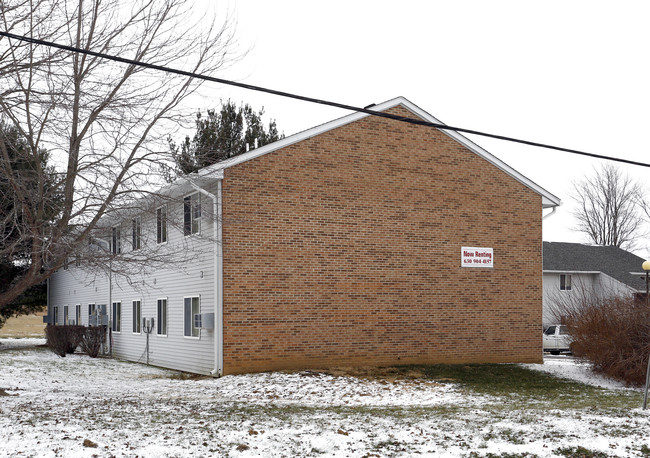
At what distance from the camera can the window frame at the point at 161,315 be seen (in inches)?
910

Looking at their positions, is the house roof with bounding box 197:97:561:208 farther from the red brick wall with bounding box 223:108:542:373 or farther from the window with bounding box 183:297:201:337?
the window with bounding box 183:297:201:337

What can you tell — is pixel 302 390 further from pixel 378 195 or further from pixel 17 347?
pixel 17 347

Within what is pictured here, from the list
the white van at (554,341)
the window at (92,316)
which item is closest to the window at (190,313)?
the window at (92,316)

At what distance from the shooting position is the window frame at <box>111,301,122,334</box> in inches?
1078

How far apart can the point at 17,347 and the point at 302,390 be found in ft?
71.1

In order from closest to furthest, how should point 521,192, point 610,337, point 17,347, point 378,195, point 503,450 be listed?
point 503,450 → point 610,337 → point 378,195 → point 521,192 → point 17,347

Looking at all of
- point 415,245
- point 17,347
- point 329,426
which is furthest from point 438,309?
point 17,347

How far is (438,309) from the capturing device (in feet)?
70.8

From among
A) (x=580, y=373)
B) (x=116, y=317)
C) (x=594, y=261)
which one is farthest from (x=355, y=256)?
(x=594, y=261)

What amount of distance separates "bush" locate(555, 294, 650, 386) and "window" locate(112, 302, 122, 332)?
616 inches

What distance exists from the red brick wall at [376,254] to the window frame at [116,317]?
1005cm

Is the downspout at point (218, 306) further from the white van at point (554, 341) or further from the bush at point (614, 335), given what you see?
the white van at point (554, 341)

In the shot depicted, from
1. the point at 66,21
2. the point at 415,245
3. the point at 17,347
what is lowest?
the point at 17,347

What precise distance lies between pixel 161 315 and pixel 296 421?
13.1 meters
